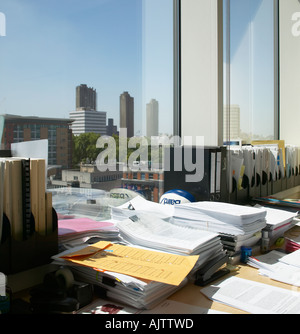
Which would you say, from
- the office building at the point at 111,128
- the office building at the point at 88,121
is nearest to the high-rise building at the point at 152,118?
the office building at the point at 111,128

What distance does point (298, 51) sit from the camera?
12.1 feet

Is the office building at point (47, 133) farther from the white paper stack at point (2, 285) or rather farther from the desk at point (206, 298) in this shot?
the desk at point (206, 298)

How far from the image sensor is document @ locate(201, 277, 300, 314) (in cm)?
90

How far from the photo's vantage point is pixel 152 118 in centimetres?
206

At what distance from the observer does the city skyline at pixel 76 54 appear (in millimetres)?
1171

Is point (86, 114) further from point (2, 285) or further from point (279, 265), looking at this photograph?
point (279, 265)

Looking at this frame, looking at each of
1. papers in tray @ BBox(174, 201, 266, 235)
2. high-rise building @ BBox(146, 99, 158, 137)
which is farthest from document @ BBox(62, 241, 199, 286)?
high-rise building @ BBox(146, 99, 158, 137)

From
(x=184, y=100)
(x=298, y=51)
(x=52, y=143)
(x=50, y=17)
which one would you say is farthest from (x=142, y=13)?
(x=298, y=51)

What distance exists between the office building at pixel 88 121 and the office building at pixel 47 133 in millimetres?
35

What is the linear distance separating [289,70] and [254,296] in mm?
3334

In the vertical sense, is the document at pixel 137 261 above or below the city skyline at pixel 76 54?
below

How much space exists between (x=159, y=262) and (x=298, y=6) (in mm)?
3694

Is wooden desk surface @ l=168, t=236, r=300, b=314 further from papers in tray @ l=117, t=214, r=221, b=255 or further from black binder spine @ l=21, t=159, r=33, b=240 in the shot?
black binder spine @ l=21, t=159, r=33, b=240
